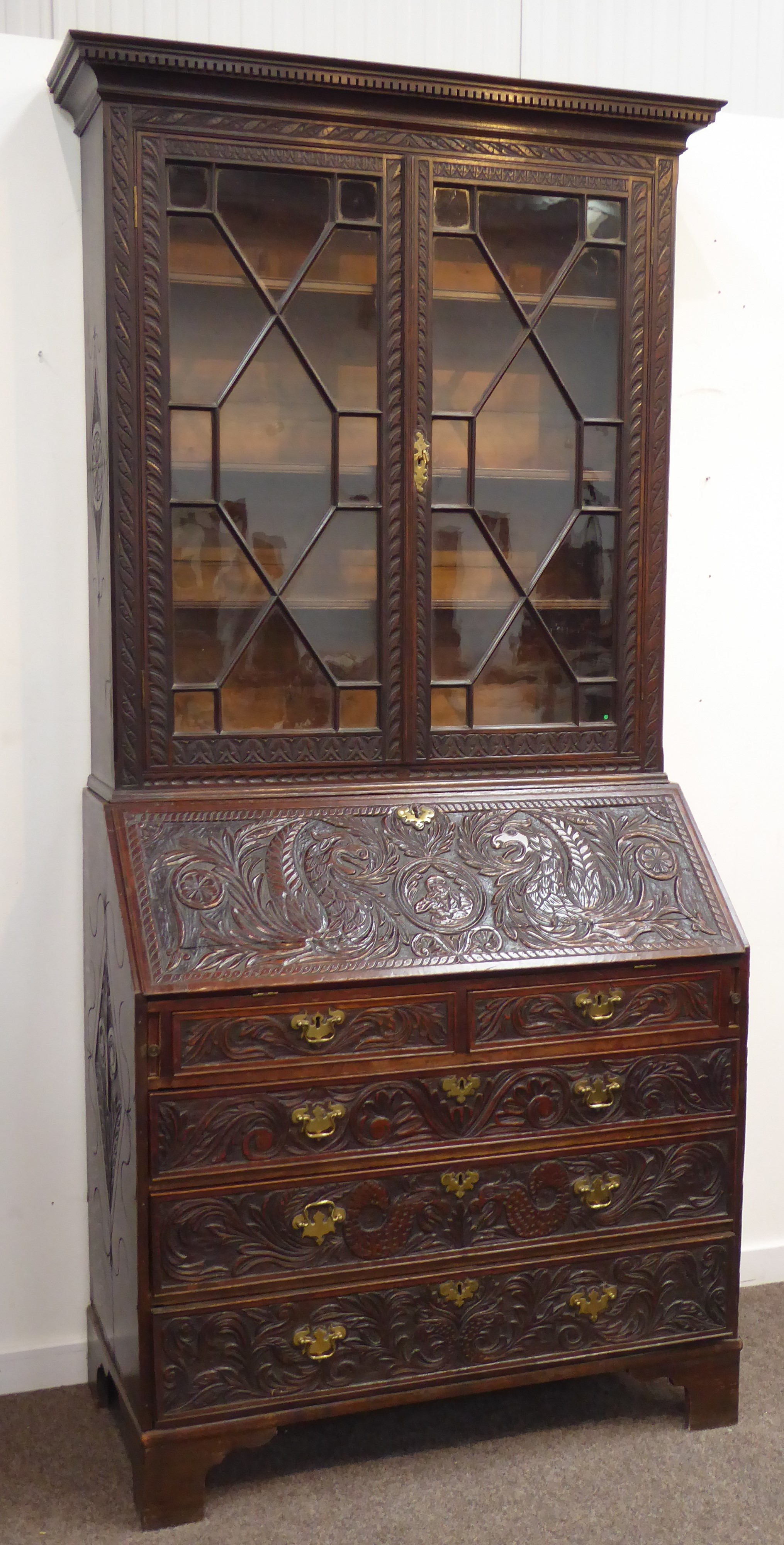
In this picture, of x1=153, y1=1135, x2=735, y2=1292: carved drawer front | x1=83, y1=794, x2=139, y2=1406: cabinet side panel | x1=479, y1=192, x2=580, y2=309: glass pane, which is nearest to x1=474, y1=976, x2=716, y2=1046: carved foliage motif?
x1=153, y1=1135, x2=735, y2=1292: carved drawer front

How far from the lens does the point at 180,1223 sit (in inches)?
81.0

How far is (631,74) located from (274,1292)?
7.93ft

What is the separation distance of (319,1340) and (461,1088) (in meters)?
0.46

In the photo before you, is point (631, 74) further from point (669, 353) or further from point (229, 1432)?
point (229, 1432)


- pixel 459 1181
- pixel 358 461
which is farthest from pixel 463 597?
pixel 459 1181

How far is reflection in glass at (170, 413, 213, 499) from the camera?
86.9 inches

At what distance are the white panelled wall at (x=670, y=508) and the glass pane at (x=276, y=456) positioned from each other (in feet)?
1.13

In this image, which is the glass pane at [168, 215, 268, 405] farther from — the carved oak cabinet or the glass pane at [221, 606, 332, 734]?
the glass pane at [221, 606, 332, 734]

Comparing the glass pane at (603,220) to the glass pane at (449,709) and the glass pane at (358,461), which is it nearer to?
the glass pane at (358,461)

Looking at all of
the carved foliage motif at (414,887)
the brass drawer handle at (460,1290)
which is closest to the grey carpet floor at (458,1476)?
the brass drawer handle at (460,1290)

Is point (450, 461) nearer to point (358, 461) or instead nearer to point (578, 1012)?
point (358, 461)

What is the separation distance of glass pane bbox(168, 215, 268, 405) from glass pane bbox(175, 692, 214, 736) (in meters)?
0.48

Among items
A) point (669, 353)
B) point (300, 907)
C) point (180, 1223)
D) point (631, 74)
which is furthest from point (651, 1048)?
point (631, 74)

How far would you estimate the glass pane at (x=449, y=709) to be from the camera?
2389 millimetres
